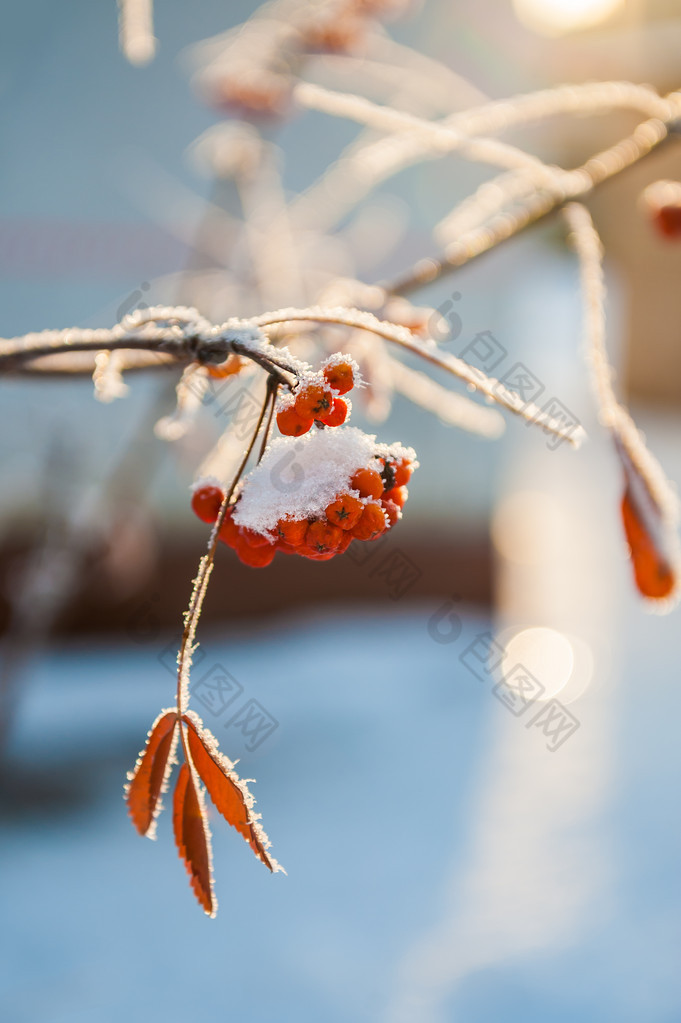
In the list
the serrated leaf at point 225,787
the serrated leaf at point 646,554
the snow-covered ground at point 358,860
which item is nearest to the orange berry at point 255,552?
the serrated leaf at point 225,787

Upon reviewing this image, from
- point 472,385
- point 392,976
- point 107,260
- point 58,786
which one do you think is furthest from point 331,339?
point 107,260

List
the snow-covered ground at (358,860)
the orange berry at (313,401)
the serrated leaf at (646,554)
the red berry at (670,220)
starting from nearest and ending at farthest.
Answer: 1. the orange berry at (313,401)
2. the serrated leaf at (646,554)
3. the red berry at (670,220)
4. the snow-covered ground at (358,860)

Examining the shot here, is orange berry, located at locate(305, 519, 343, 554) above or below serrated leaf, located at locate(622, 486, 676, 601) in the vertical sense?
above

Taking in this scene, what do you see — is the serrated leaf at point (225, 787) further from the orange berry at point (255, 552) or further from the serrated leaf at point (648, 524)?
the serrated leaf at point (648, 524)

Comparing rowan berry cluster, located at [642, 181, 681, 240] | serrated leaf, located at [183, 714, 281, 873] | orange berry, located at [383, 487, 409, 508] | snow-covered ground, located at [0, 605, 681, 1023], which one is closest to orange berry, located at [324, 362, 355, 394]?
orange berry, located at [383, 487, 409, 508]

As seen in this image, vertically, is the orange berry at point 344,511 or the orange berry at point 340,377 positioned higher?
the orange berry at point 340,377

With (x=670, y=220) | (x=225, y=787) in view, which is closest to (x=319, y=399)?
(x=225, y=787)

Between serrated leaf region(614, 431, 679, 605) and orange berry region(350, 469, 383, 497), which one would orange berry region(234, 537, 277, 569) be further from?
serrated leaf region(614, 431, 679, 605)
